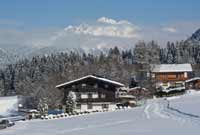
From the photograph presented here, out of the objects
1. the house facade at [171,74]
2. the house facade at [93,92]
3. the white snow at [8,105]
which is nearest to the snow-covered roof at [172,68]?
the house facade at [171,74]

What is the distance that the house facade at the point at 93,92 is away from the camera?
55.8 meters

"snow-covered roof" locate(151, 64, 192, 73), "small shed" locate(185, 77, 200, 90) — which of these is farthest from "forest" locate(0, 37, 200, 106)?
"small shed" locate(185, 77, 200, 90)

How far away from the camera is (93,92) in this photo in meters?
56.5

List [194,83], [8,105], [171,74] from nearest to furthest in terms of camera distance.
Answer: [8,105] → [194,83] → [171,74]

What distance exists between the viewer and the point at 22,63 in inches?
5472

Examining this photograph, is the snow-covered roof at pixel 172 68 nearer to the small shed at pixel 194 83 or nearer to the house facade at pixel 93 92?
the small shed at pixel 194 83

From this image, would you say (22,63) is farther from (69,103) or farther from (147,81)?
(69,103)

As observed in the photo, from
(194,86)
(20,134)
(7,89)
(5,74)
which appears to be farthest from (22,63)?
(20,134)

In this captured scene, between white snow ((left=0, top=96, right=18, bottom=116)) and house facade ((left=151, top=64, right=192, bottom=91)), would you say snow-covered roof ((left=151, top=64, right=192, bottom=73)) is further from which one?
white snow ((left=0, top=96, right=18, bottom=116))

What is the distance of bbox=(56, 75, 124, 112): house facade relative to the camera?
5578 centimetres

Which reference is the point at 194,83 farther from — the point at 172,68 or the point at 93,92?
the point at 93,92

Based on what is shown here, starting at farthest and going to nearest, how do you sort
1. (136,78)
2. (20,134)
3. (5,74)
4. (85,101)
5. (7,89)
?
1. (5,74)
2. (7,89)
3. (136,78)
4. (85,101)
5. (20,134)

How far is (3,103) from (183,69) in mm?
37879

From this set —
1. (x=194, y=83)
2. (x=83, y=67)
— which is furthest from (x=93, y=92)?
(x=83, y=67)
